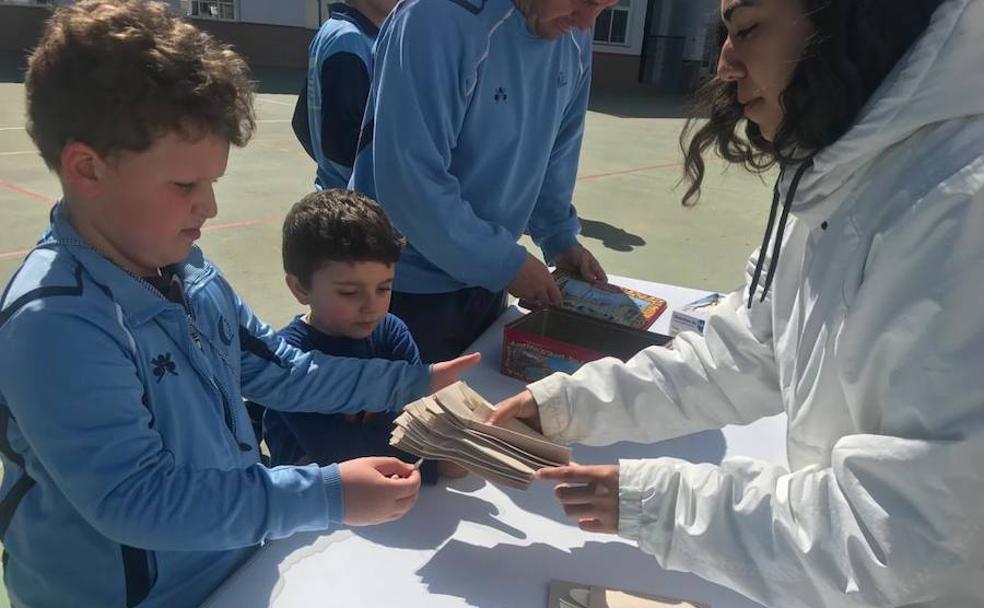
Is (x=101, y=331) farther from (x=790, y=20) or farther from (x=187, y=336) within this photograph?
(x=790, y=20)

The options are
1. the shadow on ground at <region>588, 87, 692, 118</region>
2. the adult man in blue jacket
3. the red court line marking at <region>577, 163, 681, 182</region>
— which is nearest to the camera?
the adult man in blue jacket

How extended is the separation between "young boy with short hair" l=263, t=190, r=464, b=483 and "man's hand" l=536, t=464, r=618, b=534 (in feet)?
1.77

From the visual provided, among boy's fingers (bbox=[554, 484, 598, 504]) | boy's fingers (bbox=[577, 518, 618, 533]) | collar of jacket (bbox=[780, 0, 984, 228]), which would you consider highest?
collar of jacket (bbox=[780, 0, 984, 228])

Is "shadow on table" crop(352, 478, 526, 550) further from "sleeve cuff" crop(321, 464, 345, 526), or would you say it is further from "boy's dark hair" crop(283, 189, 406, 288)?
"boy's dark hair" crop(283, 189, 406, 288)

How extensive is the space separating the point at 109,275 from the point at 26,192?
5.64 m

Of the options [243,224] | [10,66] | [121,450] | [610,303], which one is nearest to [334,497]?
[121,450]

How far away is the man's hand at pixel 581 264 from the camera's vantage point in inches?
86.5

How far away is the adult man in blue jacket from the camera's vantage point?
1.70 meters

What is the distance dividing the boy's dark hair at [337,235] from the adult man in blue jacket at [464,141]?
0.13m

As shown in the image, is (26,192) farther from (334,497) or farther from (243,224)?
(334,497)

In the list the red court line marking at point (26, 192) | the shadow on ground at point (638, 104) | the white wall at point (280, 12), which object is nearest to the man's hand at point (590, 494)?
the red court line marking at point (26, 192)

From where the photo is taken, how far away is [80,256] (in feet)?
3.25

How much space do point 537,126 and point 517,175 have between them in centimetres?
14

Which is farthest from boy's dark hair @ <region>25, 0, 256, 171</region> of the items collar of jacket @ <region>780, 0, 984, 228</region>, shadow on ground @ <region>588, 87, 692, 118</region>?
shadow on ground @ <region>588, 87, 692, 118</region>
